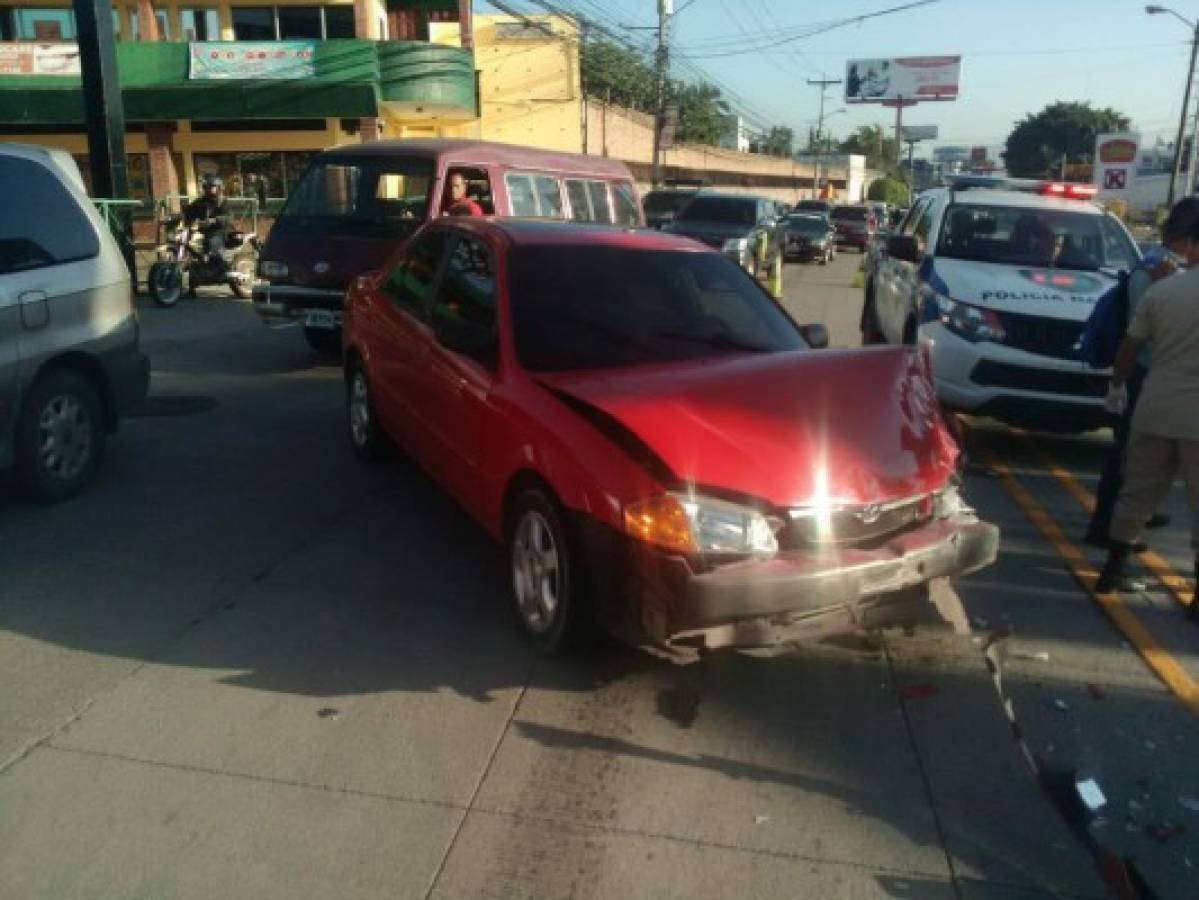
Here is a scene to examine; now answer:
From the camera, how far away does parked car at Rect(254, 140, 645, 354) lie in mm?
10047

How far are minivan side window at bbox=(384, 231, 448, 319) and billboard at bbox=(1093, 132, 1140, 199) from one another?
31876mm

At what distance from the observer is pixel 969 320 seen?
7285 mm

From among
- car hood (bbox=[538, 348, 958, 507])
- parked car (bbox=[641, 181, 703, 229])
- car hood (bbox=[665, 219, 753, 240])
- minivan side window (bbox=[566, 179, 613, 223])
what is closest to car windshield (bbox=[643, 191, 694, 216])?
parked car (bbox=[641, 181, 703, 229])

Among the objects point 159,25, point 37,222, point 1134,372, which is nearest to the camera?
point 1134,372

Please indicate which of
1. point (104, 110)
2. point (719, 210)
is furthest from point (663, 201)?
point (104, 110)

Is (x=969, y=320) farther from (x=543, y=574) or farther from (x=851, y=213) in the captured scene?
(x=851, y=213)

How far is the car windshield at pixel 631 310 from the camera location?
4605 mm

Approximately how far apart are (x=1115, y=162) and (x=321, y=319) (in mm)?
32443

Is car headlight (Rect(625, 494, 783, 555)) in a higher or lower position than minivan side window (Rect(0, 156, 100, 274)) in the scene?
lower

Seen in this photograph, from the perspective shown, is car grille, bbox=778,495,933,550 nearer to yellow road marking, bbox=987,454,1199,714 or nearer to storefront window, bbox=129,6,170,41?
yellow road marking, bbox=987,454,1199,714

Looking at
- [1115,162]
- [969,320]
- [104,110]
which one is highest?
[104,110]

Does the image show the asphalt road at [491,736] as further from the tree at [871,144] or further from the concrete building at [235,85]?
the tree at [871,144]

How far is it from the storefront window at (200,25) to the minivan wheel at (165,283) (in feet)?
57.8

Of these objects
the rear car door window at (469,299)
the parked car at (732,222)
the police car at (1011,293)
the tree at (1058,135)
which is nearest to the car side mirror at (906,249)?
the police car at (1011,293)
